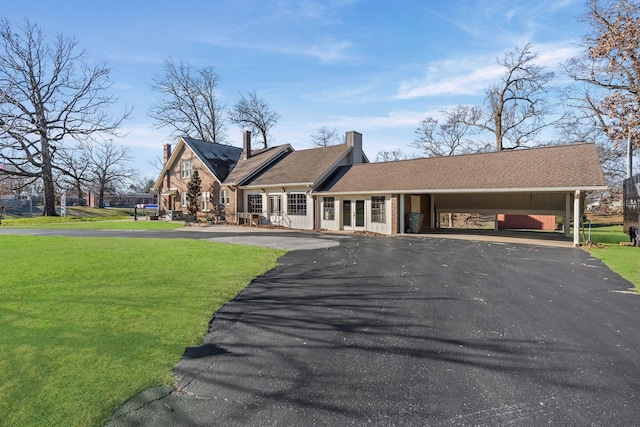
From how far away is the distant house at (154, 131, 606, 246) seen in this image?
620 inches

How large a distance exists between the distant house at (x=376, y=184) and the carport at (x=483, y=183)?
5cm

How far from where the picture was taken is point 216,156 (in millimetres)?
29469

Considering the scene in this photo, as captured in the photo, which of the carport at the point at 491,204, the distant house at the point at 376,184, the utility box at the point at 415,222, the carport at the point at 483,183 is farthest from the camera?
the utility box at the point at 415,222

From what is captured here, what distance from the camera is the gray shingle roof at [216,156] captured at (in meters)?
27.9

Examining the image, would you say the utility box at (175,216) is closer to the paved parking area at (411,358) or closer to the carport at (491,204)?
the carport at (491,204)

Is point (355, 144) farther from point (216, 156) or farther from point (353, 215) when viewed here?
point (216, 156)

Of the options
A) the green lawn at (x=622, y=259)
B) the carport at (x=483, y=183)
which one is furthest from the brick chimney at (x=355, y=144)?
the green lawn at (x=622, y=259)

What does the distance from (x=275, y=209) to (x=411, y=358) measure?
67.3 feet

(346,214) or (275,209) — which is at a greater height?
(275,209)

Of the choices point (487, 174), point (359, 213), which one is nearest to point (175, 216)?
point (359, 213)

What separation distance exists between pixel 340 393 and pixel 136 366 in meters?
2.12

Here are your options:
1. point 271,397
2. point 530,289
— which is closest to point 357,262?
point 530,289

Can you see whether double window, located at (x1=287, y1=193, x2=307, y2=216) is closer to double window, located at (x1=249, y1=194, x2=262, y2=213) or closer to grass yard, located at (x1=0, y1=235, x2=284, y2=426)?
double window, located at (x1=249, y1=194, x2=262, y2=213)

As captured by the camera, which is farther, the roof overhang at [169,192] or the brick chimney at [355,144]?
the roof overhang at [169,192]
